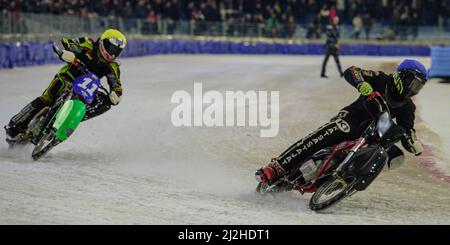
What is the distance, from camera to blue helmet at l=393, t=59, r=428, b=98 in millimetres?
6848

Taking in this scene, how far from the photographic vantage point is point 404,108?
7.11 meters

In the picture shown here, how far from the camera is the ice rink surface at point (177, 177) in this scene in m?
6.60

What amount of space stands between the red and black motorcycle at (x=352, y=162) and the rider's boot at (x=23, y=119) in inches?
148

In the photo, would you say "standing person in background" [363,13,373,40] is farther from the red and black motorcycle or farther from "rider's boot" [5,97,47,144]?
the red and black motorcycle

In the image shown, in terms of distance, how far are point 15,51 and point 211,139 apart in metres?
14.6

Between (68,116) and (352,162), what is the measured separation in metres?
3.56

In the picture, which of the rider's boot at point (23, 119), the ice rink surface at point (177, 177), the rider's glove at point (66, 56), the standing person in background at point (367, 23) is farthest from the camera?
the standing person in background at point (367, 23)

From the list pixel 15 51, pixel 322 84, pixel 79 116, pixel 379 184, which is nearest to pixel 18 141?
pixel 79 116

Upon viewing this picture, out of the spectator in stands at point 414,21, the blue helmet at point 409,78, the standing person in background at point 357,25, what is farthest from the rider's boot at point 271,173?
the spectator in stands at point 414,21

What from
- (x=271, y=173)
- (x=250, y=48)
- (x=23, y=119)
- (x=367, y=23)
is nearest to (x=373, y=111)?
(x=271, y=173)

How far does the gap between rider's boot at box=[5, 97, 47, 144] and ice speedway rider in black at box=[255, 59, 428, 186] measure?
3.64m

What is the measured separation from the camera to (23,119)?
375 inches

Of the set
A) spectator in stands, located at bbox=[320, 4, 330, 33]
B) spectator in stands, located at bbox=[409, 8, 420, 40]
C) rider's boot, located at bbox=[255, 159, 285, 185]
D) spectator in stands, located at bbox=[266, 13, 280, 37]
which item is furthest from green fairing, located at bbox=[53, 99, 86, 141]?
spectator in stands, located at bbox=[409, 8, 420, 40]

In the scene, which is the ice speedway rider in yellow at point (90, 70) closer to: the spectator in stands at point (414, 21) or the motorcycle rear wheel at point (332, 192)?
the motorcycle rear wheel at point (332, 192)
